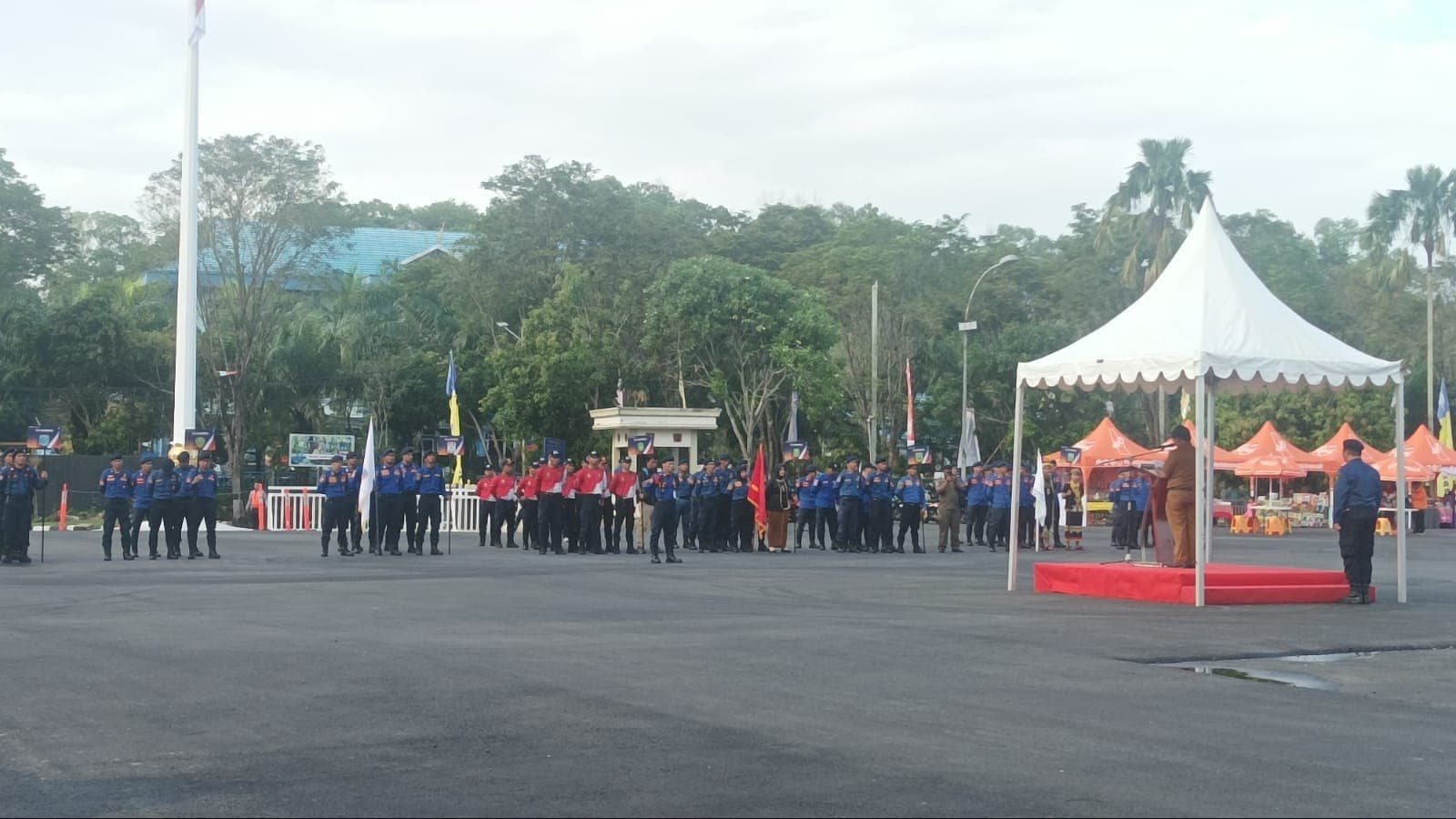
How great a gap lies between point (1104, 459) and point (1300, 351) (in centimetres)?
2515

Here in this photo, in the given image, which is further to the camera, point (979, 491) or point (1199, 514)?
point (979, 491)

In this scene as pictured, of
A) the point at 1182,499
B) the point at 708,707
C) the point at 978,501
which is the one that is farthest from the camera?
the point at 978,501

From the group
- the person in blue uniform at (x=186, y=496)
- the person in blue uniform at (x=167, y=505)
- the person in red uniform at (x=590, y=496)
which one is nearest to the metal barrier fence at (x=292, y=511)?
the person in red uniform at (x=590, y=496)

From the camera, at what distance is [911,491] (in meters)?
29.8

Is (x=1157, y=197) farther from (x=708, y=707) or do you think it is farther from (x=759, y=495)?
(x=708, y=707)

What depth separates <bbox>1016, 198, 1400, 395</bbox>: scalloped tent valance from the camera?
55.8ft

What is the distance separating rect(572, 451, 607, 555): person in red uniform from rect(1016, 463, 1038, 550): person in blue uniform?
8607 millimetres

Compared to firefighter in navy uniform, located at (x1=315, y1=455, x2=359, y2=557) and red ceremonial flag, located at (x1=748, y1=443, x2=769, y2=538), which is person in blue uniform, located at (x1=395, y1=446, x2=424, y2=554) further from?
red ceremonial flag, located at (x1=748, y1=443, x2=769, y2=538)

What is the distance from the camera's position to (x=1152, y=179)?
59.0 m

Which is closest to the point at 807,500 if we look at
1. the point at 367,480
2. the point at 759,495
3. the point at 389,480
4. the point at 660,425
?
the point at 759,495

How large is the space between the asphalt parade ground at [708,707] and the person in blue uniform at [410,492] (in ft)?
29.5

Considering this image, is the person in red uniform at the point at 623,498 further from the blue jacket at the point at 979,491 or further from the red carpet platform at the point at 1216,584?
the red carpet platform at the point at 1216,584

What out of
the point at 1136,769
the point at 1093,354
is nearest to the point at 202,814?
the point at 1136,769

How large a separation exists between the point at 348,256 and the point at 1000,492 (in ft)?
155
